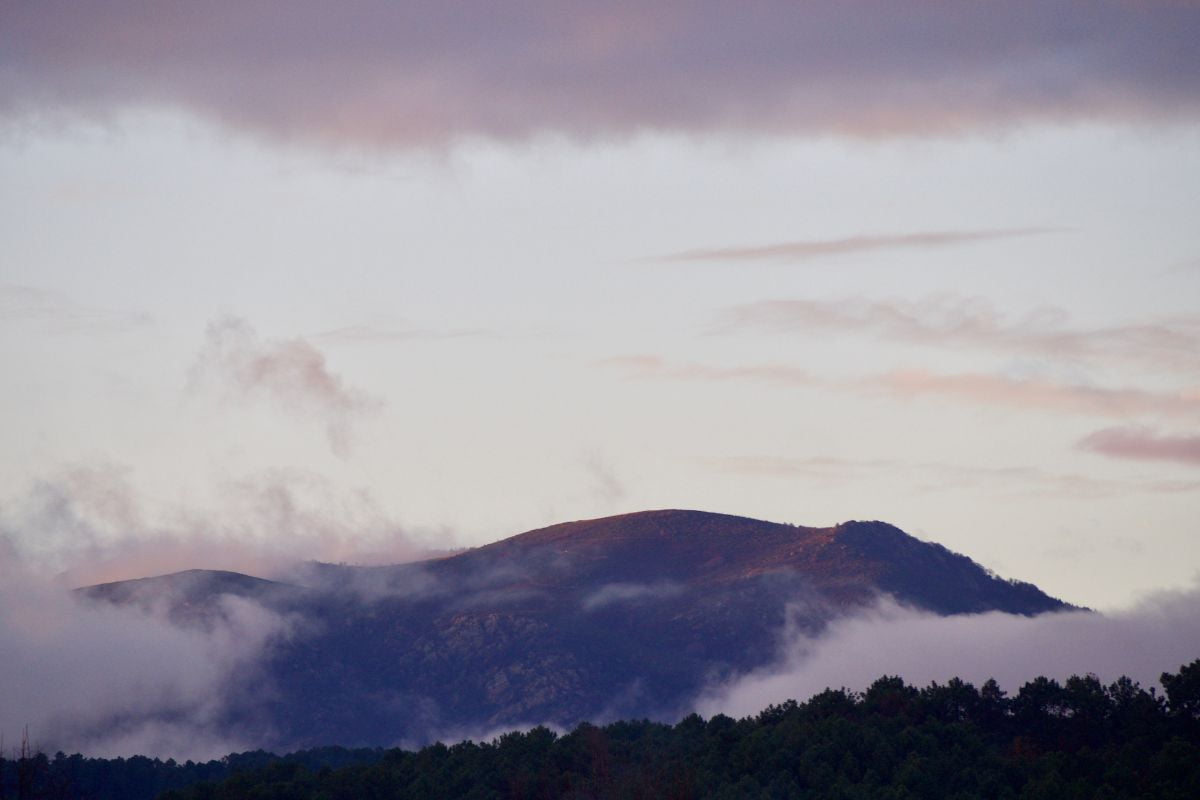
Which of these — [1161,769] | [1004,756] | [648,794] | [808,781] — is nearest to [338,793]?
[648,794]

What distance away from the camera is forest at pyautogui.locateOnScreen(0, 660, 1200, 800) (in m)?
121

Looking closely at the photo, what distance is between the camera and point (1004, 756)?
132000mm

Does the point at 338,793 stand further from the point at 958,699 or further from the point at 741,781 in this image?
the point at 958,699

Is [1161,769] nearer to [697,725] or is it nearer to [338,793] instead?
[697,725]

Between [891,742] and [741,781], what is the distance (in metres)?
13.7

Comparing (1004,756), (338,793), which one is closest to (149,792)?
(338,793)

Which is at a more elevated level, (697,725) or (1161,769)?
(697,725)

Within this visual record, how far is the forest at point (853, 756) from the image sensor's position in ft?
396

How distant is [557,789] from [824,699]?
94.7 ft

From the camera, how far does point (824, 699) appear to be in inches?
6083

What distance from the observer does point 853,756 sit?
424 ft

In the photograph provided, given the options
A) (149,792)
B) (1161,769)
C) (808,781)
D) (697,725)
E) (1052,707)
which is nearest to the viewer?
(1161,769)

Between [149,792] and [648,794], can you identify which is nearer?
[648,794]

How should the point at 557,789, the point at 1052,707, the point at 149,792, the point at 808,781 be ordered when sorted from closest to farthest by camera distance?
the point at 808,781
the point at 557,789
the point at 1052,707
the point at 149,792
